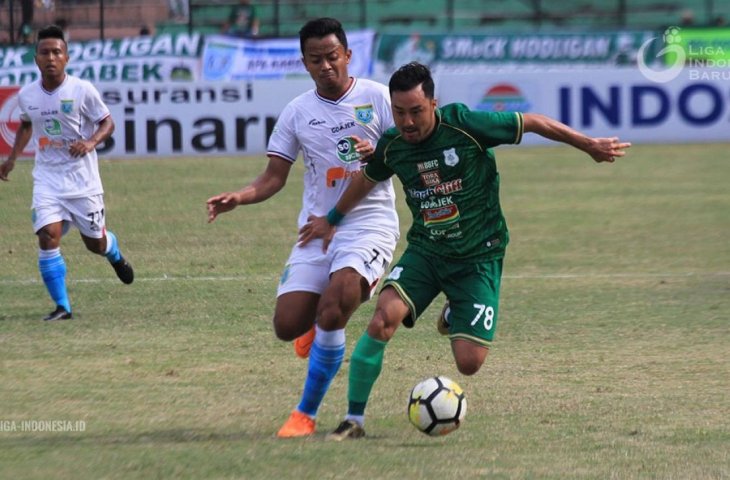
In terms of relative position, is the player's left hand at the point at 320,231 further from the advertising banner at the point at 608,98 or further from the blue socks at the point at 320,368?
the advertising banner at the point at 608,98

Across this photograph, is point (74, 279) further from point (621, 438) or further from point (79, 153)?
point (621, 438)

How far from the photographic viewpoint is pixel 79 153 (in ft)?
35.2

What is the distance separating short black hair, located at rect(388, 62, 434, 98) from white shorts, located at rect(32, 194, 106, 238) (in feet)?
16.4

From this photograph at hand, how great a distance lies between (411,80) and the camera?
6410 mm

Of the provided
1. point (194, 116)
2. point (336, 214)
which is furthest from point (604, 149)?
point (194, 116)

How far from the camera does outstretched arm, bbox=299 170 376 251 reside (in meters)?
6.86

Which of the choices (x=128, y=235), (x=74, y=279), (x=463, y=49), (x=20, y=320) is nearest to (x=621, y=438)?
(x=20, y=320)

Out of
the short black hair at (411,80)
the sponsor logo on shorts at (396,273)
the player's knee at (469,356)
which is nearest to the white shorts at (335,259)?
the sponsor logo on shorts at (396,273)

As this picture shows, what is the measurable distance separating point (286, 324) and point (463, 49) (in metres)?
25.4

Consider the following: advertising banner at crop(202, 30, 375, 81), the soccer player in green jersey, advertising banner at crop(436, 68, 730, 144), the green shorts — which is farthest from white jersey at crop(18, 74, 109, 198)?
advertising banner at crop(202, 30, 375, 81)

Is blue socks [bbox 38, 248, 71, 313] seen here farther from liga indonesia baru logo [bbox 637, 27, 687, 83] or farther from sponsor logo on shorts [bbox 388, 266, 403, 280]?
liga indonesia baru logo [bbox 637, 27, 687, 83]

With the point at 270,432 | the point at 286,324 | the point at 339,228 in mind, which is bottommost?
the point at 270,432

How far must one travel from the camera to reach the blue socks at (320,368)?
264 inches

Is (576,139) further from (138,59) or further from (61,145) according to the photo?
(138,59)
